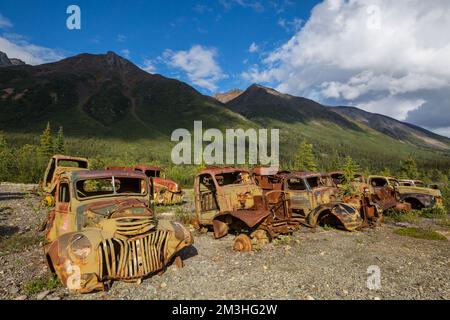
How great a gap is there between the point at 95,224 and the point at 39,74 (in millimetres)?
217070

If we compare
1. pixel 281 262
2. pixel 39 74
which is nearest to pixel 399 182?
pixel 281 262

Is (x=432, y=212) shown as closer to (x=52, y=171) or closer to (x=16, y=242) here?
(x=16, y=242)

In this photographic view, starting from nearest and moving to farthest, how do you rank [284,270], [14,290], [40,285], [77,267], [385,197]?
[77,267] < [14,290] < [40,285] < [284,270] < [385,197]

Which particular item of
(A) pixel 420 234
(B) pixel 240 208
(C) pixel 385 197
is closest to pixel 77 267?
(B) pixel 240 208

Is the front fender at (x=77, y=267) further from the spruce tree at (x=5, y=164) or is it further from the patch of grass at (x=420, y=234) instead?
the spruce tree at (x=5, y=164)

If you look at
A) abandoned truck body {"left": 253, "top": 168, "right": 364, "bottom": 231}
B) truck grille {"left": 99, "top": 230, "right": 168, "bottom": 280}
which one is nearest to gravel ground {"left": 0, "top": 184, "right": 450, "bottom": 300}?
truck grille {"left": 99, "top": 230, "right": 168, "bottom": 280}

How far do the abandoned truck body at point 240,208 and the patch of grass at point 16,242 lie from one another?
487 centimetres

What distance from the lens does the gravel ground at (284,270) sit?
5.19m

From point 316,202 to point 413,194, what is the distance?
8.53 meters

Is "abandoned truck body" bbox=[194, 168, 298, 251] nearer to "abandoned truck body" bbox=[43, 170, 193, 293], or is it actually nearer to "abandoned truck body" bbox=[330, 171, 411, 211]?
"abandoned truck body" bbox=[43, 170, 193, 293]

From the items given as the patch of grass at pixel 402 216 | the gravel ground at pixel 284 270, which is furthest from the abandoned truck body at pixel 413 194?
the gravel ground at pixel 284 270

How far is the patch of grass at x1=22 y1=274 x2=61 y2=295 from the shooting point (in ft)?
16.8

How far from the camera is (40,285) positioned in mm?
5262

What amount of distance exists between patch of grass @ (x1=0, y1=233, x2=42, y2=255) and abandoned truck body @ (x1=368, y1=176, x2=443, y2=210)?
15080 millimetres
